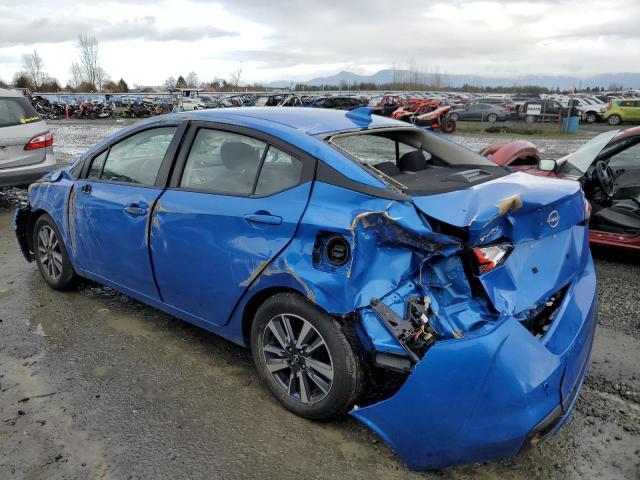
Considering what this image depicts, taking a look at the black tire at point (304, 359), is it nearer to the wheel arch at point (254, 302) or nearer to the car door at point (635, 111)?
the wheel arch at point (254, 302)

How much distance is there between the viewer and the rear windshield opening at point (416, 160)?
2820 mm

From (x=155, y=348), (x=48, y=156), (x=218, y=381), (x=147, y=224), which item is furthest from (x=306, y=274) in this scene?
(x=48, y=156)

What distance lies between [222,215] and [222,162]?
1.39ft

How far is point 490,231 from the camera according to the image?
2373mm

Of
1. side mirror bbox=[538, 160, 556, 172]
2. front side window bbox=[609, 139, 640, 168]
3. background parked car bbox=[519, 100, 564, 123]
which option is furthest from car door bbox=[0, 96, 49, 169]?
background parked car bbox=[519, 100, 564, 123]

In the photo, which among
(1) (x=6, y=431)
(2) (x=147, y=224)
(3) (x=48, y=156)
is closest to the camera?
(1) (x=6, y=431)

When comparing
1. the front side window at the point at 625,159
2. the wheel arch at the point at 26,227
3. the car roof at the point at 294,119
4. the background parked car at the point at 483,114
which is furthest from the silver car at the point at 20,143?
the background parked car at the point at 483,114

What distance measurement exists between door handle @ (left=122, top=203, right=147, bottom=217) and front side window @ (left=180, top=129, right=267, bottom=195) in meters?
0.33

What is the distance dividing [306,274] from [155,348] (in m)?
1.63

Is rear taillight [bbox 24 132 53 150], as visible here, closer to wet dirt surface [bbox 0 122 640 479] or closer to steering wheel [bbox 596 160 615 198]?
wet dirt surface [bbox 0 122 640 479]

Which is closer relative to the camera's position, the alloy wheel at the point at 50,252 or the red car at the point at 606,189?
the alloy wheel at the point at 50,252

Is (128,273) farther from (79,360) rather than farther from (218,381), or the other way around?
(218,381)

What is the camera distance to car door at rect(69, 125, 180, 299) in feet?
11.3

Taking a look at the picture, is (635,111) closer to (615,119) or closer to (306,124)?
(615,119)
